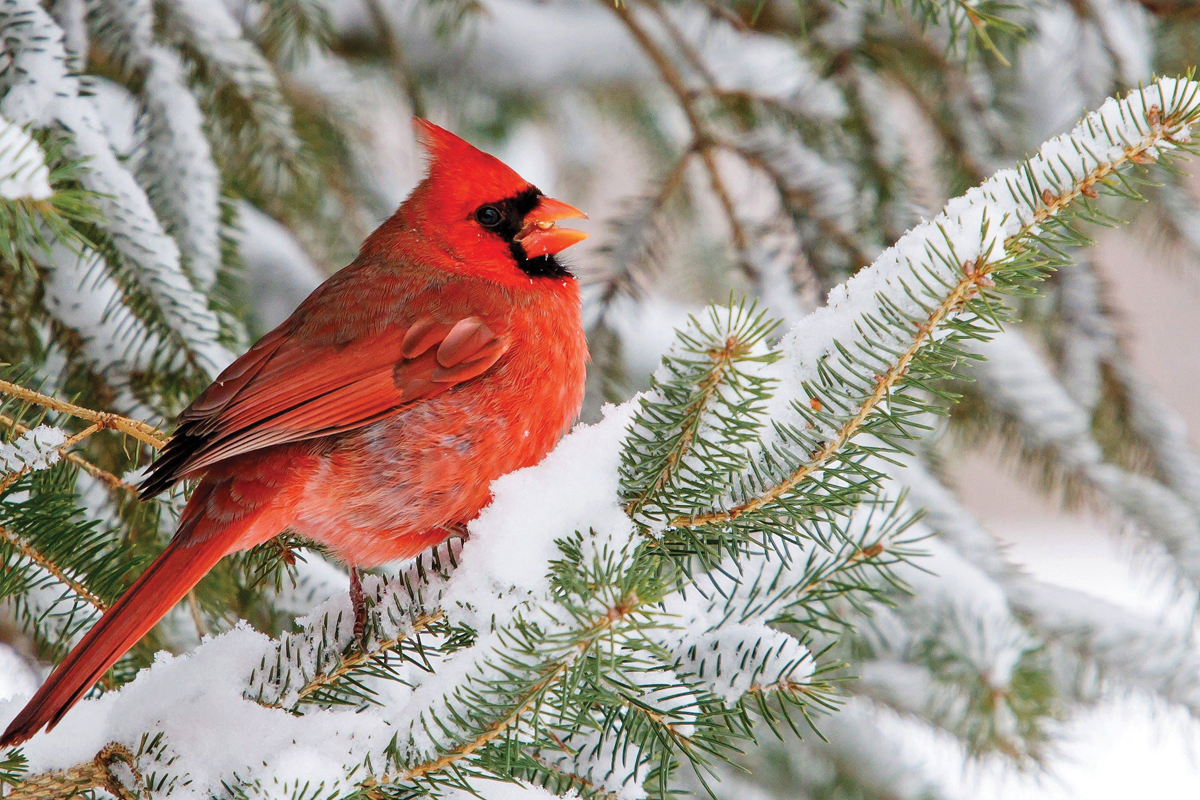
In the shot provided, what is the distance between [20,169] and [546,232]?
3.75ft

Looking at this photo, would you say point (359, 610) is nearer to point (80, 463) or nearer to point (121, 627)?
point (121, 627)

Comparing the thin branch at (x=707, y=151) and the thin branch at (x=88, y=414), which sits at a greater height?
the thin branch at (x=707, y=151)

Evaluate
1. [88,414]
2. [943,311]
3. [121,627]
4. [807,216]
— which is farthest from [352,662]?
[807,216]

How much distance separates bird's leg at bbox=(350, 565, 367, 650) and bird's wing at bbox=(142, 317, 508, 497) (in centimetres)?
27

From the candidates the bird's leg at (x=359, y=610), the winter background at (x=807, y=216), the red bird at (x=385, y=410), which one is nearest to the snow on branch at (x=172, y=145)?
the winter background at (x=807, y=216)

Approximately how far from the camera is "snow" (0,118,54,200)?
0.92 metres

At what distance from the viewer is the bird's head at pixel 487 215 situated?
6.51 ft

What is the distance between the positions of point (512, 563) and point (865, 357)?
420 mm

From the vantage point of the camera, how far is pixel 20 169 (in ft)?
3.04

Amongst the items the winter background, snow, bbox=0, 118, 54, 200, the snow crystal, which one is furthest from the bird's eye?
snow, bbox=0, 118, 54, 200

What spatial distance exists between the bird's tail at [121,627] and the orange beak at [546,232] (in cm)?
79

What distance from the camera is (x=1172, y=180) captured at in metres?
2.31

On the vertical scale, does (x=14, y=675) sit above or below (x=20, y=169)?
below

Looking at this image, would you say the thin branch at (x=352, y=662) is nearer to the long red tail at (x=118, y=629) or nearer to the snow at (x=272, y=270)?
the long red tail at (x=118, y=629)
